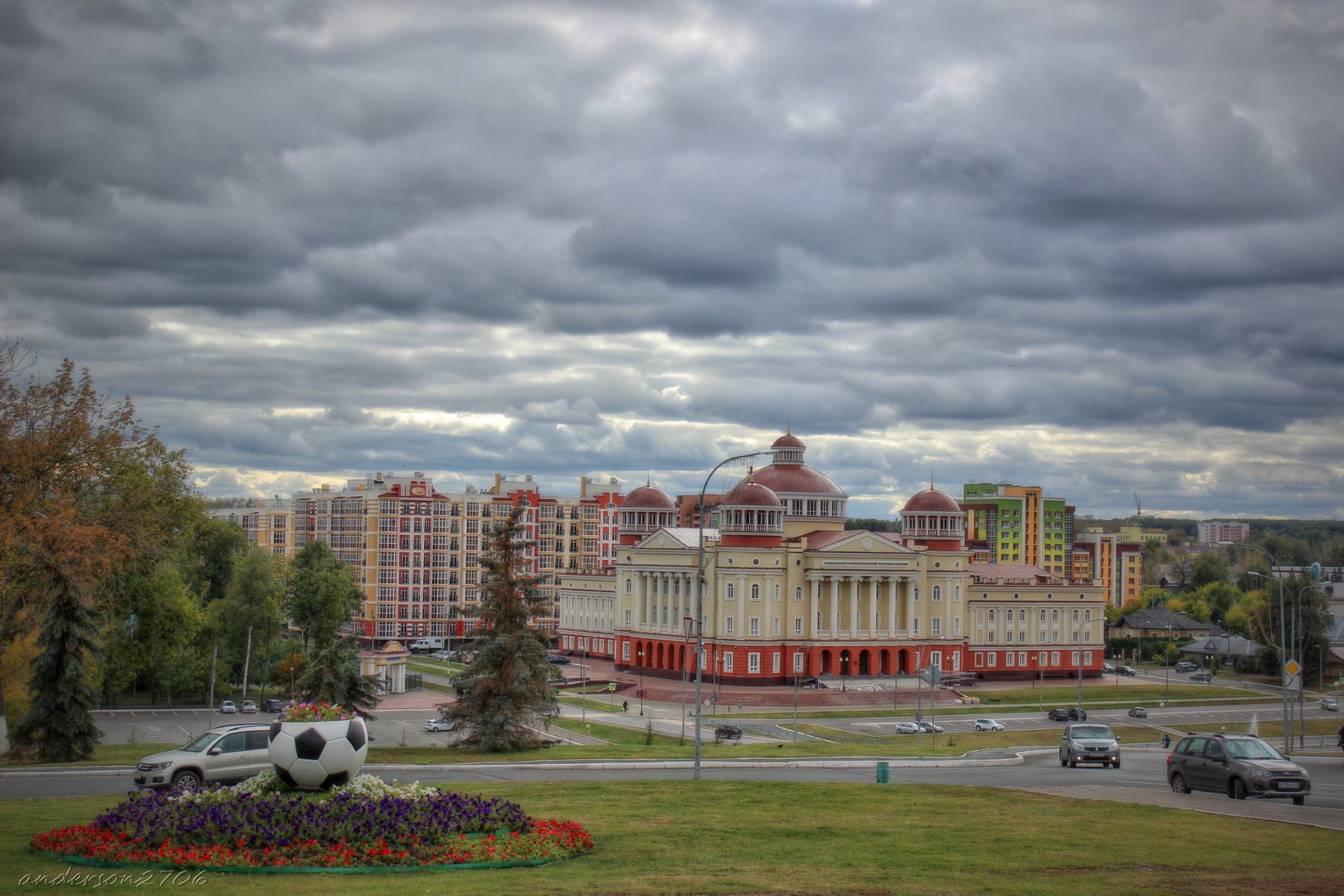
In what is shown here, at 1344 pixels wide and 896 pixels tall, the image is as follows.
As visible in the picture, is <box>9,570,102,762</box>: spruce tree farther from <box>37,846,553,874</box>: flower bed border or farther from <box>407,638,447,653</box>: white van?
<box>407,638,447,653</box>: white van

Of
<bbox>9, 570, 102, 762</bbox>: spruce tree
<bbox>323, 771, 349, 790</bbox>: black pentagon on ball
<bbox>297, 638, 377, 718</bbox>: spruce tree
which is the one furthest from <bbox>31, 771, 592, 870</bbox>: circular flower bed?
<bbox>9, 570, 102, 762</bbox>: spruce tree

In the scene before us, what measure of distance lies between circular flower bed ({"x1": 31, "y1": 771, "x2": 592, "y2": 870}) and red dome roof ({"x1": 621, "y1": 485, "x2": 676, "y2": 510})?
10445 centimetres

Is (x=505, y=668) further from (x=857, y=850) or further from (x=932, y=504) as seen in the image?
(x=932, y=504)

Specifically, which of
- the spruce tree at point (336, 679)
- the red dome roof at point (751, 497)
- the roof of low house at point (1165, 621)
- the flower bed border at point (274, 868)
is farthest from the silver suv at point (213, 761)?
the roof of low house at point (1165, 621)

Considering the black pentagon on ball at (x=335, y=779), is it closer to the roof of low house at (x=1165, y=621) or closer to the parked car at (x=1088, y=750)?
the parked car at (x=1088, y=750)

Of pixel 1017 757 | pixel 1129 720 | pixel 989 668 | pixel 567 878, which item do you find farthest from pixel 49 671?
pixel 989 668

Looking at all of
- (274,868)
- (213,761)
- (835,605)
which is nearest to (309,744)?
(274,868)

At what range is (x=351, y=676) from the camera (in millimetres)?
43594

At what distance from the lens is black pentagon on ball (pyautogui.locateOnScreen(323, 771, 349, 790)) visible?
20922 millimetres

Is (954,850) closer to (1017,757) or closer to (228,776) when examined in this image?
(228,776)

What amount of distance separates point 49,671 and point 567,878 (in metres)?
30.0

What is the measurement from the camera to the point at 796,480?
4614 inches

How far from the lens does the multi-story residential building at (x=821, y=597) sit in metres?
104

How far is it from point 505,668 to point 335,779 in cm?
2459
